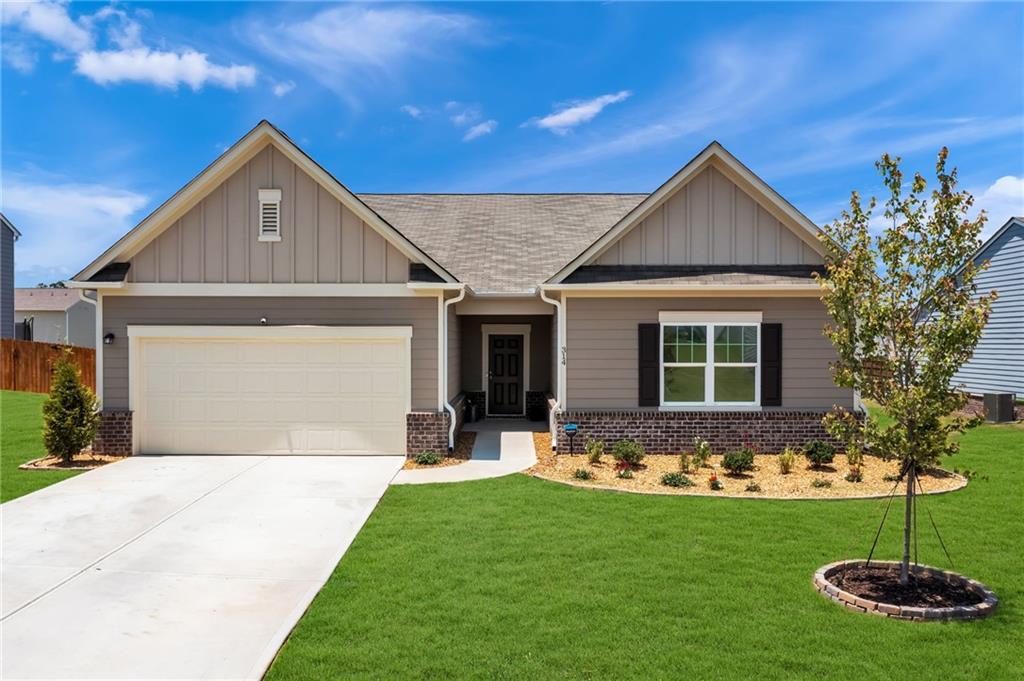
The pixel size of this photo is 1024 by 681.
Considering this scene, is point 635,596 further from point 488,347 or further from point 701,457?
point 488,347

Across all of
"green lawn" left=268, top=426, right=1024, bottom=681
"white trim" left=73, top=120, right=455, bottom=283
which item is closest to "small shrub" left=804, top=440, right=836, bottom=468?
"green lawn" left=268, top=426, right=1024, bottom=681

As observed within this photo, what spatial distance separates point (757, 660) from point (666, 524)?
130 inches

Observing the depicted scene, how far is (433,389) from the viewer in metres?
12.4

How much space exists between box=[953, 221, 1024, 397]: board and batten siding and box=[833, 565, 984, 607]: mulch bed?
15923 millimetres

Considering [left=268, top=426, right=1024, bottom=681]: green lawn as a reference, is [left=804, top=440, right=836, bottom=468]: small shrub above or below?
above

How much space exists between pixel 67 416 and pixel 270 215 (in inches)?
200

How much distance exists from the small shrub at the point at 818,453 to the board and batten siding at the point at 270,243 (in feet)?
26.2

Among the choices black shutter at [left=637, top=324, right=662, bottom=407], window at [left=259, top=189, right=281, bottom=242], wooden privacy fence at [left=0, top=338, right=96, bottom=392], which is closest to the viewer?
window at [left=259, top=189, right=281, bottom=242]

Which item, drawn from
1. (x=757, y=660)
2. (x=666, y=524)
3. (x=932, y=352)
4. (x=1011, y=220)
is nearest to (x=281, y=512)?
(x=666, y=524)

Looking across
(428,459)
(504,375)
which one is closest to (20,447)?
(428,459)

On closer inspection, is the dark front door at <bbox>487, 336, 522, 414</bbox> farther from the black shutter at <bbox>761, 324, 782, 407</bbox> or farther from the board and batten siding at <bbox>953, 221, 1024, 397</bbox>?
the board and batten siding at <bbox>953, 221, 1024, 397</bbox>

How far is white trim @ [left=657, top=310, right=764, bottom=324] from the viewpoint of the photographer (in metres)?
12.5

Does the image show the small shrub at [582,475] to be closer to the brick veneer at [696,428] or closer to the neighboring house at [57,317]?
the brick veneer at [696,428]

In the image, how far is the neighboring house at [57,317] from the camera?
40.2 metres
